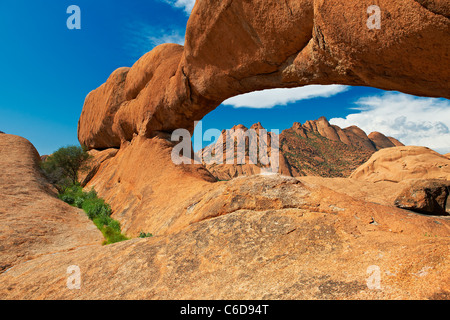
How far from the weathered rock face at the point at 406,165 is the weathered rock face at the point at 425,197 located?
1180 cm

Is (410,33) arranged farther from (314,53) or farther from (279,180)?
(279,180)

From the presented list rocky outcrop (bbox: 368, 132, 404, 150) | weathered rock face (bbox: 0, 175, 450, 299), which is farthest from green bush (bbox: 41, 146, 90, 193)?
rocky outcrop (bbox: 368, 132, 404, 150)

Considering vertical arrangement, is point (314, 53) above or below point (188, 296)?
above

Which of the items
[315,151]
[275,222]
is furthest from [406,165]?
[315,151]

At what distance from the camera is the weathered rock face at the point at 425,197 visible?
32.6 ft

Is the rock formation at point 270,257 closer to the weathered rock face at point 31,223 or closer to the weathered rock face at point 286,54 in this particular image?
the weathered rock face at point 31,223

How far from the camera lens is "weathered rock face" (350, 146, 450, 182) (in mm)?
20891

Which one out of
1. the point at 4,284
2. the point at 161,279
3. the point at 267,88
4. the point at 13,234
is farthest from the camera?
the point at 267,88

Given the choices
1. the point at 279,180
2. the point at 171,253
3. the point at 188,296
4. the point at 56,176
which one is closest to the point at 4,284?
the point at 171,253

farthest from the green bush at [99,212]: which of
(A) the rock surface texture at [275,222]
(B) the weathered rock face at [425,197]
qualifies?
(B) the weathered rock face at [425,197]

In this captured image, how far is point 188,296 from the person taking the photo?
12.3 ft

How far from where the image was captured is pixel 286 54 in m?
8.15

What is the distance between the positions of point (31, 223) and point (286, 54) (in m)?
11.2
